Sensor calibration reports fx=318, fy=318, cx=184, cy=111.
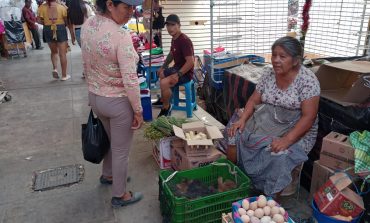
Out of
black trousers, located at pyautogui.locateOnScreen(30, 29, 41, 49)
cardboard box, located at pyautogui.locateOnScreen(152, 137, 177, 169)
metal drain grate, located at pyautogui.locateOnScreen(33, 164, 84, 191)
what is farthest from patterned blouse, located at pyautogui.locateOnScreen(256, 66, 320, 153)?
black trousers, located at pyautogui.locateOnScreen(30, 29, 41, 49)

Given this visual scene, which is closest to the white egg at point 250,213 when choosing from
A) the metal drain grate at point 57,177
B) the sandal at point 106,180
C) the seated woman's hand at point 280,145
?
the seated woman's hand at point 280,145

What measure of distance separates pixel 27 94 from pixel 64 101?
92 centimetres

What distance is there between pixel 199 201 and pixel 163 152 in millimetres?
986

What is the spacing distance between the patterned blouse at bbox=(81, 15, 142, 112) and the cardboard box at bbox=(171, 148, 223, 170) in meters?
0.69

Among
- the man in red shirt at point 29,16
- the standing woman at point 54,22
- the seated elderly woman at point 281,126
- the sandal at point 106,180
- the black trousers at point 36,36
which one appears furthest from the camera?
the black trousers at point 36,36

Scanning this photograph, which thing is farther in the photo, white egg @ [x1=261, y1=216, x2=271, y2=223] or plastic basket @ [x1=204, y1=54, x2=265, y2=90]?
plastic basket @ [x1=204, y1=54, x2=265, y2=90]

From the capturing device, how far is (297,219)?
232 centimetres

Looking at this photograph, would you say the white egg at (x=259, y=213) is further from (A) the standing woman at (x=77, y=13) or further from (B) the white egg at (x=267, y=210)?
(A) the standing woman at (x=77, y=13)

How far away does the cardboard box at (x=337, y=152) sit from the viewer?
6.93 ft

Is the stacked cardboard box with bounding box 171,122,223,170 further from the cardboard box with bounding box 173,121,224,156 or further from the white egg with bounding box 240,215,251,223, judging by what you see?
the white egg with bounding box 240,215,251,223

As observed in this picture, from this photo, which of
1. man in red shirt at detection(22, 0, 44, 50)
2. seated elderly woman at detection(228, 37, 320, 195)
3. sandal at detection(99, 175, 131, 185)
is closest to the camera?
seated elderly woman at detection(228, 37, 320, 195)

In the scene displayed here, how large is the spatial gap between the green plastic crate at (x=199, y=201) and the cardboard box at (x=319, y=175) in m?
0.58

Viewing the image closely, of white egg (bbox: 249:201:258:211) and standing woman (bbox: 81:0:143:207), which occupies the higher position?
standing woman (bbox: 81:0:143:207)

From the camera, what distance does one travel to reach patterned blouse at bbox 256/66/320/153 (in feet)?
7.43
